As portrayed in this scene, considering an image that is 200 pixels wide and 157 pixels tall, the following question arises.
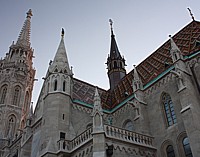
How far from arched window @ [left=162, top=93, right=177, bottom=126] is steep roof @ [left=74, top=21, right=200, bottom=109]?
232 cm

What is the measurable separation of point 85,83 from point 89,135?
12.7 meters

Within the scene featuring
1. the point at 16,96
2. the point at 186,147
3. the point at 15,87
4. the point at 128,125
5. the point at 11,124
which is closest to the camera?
the point at 186,147

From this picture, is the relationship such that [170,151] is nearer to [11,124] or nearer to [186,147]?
[186,147]

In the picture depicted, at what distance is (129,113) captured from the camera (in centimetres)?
2155

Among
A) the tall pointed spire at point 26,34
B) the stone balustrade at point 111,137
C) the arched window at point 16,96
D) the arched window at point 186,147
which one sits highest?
the tall pointed spire at point 26,34

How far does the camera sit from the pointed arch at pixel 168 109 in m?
17.8

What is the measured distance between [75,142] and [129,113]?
6.31 m

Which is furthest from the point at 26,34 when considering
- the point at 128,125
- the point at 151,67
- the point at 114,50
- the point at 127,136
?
the point at 127,136

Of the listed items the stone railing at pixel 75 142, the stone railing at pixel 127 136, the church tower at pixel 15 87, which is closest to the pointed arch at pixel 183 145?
the stone railing at pixel 127 136

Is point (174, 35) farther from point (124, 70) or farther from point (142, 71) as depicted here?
point (124, 70)


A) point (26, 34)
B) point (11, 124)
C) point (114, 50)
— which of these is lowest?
point (11, 124)

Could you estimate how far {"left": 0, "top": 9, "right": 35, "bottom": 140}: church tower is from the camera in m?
33.8

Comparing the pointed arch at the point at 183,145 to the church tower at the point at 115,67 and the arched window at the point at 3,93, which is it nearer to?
the church tower at the point at 115,67

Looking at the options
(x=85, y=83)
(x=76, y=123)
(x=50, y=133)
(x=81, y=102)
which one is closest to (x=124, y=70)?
(x=85, y=83)
